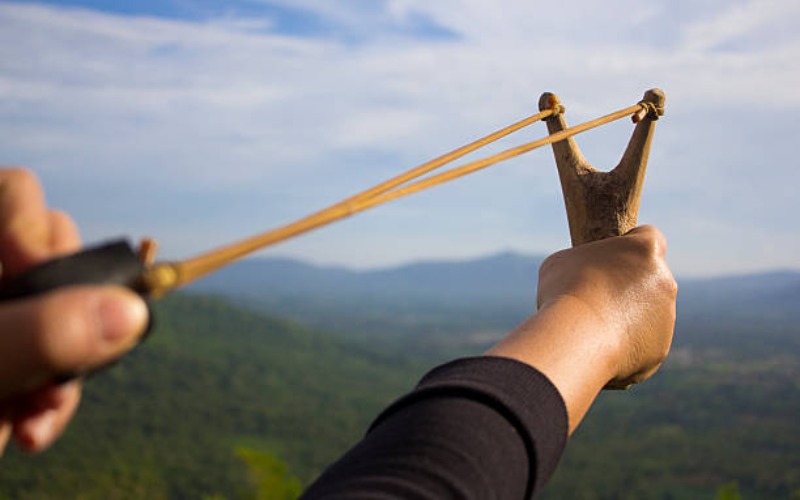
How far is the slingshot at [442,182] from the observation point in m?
0.81

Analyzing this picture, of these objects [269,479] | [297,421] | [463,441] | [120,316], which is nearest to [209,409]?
[297,421]

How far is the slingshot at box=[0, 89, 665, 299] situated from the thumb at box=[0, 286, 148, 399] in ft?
0.28

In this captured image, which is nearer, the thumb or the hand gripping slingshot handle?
the thumb

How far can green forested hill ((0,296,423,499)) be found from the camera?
54281 mm

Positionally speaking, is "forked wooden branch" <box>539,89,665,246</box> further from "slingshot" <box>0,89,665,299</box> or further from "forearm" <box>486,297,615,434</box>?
"forearm" <box>486,297,615,434</box>

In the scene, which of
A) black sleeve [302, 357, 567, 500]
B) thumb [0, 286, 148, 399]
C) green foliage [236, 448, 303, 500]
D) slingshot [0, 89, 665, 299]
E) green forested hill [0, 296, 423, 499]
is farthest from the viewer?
green forested hill [0, 296, 423, 499]

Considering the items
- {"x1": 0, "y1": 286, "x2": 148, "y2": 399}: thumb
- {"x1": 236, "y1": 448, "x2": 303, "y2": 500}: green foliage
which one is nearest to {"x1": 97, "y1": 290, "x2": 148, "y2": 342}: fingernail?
{"x1": 0, "y1": 286, "x2": 148, "y2": 399}: thumb

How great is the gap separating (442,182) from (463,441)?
21.8 inches

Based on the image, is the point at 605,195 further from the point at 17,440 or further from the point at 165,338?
the point at 165,338

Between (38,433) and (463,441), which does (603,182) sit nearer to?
(463,441)

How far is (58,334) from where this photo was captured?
66 centimetres

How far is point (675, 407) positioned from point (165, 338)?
66312 mm

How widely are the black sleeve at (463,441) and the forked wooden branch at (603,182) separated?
959mm

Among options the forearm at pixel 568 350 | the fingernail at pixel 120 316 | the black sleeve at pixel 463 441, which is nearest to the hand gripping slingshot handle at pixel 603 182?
the forearm at pixel 568 350
